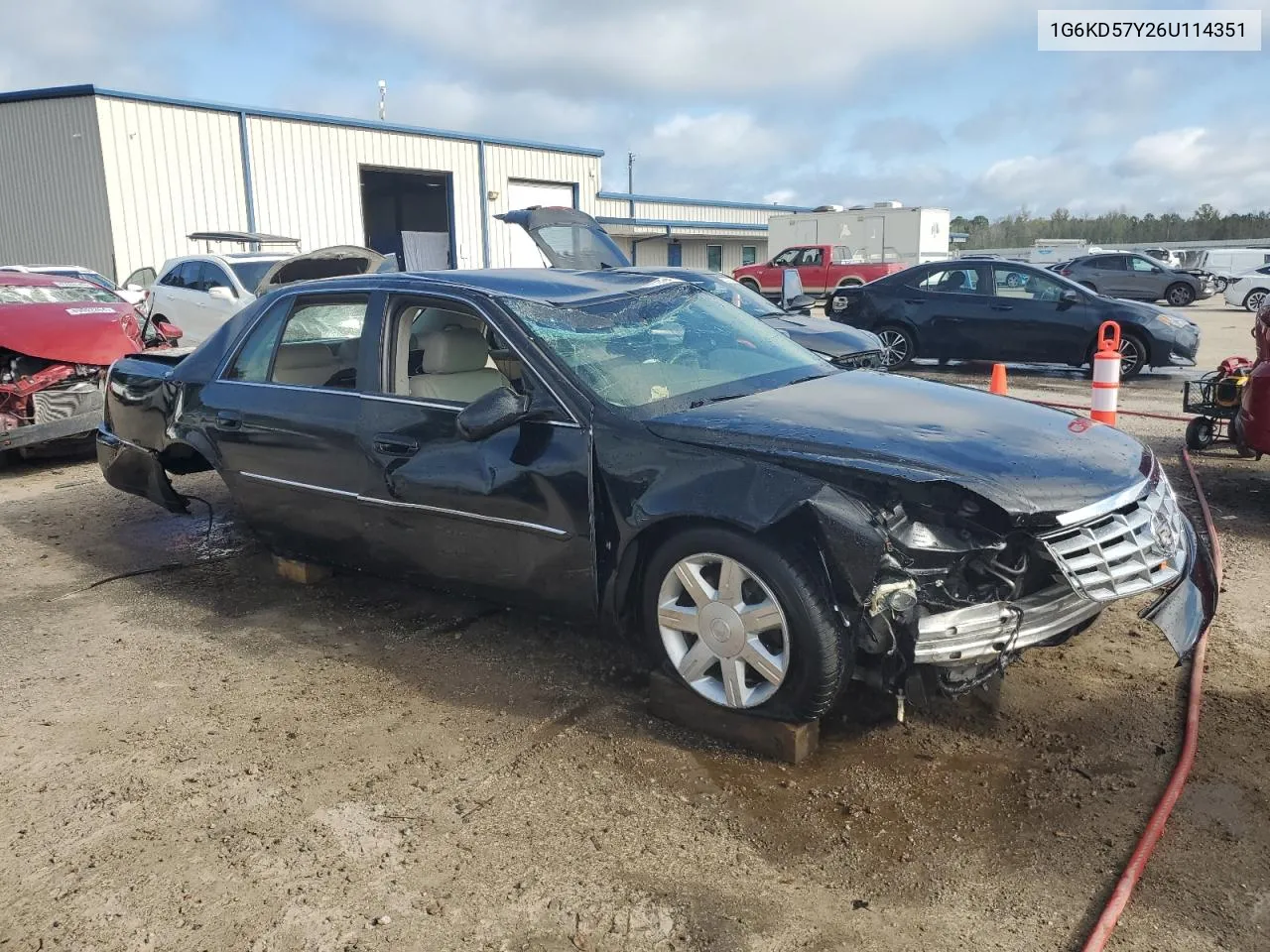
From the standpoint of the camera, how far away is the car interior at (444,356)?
14.0 ft

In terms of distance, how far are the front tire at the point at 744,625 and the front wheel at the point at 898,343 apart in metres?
10.8

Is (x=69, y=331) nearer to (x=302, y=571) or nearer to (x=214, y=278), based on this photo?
(x=302, y=571)

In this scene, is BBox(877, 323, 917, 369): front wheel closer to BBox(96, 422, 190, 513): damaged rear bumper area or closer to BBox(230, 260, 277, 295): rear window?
BBox(230, 260, 277, 295): rear window

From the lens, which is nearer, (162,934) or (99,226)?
(162,934)

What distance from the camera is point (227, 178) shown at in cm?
2236

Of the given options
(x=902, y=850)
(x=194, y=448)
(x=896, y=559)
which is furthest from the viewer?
(x=194, y=448)

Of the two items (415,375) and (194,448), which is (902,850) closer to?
(415,375)

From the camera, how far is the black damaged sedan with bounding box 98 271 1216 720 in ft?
10.1

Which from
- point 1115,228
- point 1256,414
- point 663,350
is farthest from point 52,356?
point 1115,228

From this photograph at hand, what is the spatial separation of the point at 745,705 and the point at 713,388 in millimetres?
1281

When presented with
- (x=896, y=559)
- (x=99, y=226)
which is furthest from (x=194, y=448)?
(x=99, y=226)

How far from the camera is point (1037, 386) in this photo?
483 inches

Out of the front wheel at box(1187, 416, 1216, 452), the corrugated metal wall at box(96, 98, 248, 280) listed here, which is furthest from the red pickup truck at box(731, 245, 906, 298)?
the front wheel at box(1187, 416, 1216, 452)

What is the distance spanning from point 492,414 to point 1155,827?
2.50 m
